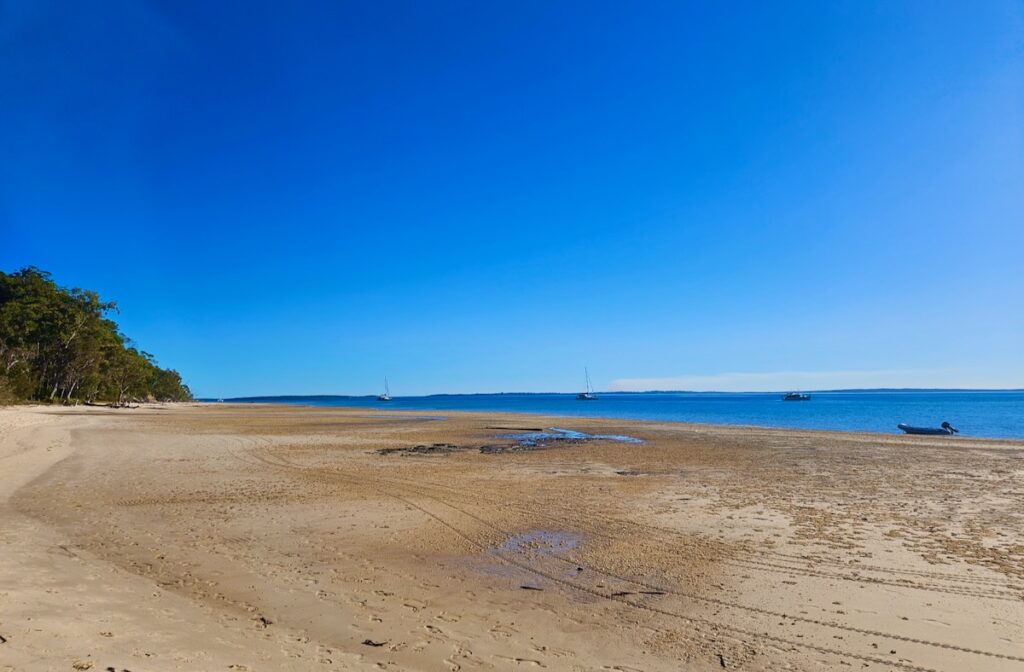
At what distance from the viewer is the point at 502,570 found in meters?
8.31

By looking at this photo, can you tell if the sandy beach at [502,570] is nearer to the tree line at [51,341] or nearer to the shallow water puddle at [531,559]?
the shallow water puddle at [531,559]

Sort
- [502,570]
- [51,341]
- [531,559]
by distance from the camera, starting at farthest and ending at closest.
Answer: [51,341] < [531,559] < [502,570]

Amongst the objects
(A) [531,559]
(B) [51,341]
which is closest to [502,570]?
(A) [531,559]

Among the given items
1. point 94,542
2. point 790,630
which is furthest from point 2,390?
point 790,630

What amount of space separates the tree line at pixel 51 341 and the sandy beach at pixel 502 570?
178 feet

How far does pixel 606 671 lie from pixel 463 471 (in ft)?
46.0

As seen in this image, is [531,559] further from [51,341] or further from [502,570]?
[51,341]

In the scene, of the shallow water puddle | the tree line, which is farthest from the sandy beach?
the tree line

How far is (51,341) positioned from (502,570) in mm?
73814

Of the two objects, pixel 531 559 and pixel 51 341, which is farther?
pixel 51 341

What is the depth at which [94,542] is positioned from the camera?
8812mm

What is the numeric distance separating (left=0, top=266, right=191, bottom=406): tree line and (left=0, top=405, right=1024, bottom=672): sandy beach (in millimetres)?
54156

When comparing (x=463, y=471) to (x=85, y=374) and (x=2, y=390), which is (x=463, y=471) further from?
(x=85, y=374)

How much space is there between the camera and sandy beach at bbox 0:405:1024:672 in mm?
5367
